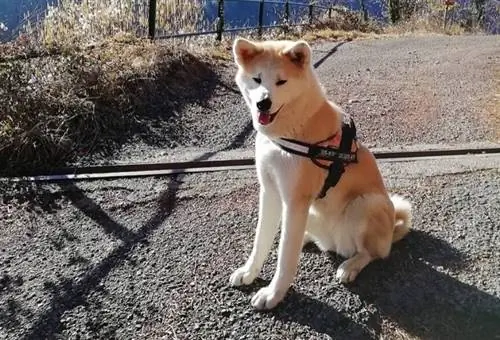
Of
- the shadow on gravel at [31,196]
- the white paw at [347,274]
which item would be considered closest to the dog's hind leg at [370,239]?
the white paw at [347,274]

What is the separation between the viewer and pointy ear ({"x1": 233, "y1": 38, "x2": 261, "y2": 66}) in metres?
2.45

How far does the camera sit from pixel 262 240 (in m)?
2.65

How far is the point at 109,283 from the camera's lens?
272 centimetres

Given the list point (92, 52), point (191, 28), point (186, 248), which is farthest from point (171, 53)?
point (186, 248)

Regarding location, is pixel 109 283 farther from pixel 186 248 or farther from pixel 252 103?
pixel 252 103

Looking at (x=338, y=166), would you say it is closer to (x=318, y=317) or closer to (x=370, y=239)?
(x=370, y=239)

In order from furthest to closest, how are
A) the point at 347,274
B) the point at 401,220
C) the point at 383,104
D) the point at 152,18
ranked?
the point at 152,18 < the point at 383,104 < the point at 401,220 < the point at 347,274

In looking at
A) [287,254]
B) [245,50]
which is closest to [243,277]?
[287,254]

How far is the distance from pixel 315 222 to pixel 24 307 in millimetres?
1592

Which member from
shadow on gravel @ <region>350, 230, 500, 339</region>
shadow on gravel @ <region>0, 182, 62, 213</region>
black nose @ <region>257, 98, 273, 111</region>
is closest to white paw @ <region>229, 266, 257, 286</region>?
shadow on gravel @ <region>350, 230, 500, 339</region>

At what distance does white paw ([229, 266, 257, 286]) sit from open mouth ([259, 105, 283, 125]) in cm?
81

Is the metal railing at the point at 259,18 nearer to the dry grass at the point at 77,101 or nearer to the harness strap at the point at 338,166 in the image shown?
the dry grass at the point at 77,101

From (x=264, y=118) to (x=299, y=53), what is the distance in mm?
364

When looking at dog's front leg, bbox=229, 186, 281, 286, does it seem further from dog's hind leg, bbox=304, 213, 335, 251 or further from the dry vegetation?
the dry vegetation
